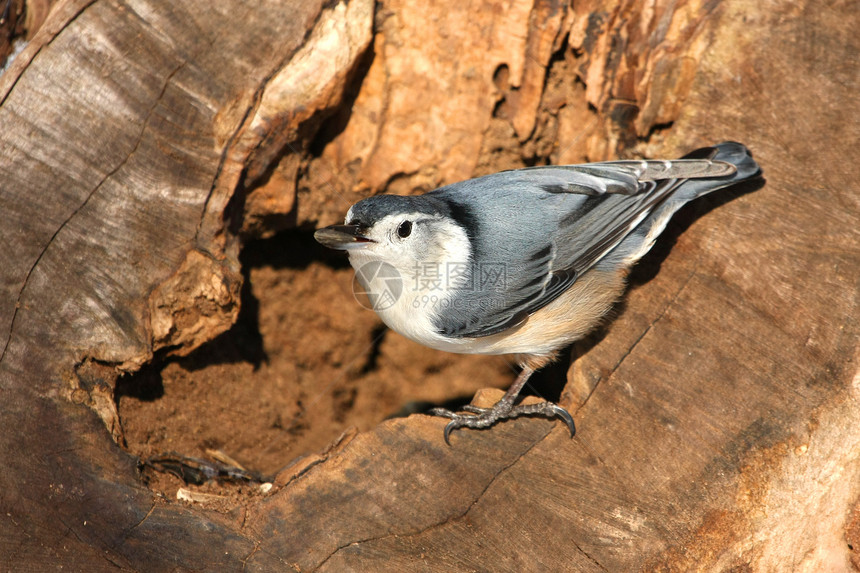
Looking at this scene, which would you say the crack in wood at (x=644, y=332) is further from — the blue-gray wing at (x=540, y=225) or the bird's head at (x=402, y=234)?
the bird's head at (x=402, y=234)

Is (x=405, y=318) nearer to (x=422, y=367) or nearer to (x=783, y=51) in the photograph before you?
(x=422, y=367)

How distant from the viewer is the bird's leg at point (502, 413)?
221 cm

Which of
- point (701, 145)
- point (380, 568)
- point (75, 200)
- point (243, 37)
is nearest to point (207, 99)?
point (243, 37)

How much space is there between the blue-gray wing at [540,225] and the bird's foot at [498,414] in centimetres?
29

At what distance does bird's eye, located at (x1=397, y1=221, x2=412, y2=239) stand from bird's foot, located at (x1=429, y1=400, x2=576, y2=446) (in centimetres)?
68

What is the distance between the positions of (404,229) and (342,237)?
0.77 ft

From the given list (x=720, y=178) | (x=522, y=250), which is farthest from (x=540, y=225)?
(x=720, y=178)

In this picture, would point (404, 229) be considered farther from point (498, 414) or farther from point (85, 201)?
point (85, 201)

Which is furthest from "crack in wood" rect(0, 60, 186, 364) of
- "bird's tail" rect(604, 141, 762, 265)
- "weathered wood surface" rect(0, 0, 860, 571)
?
"bird's tail" rect(604, 141, 762, 265)

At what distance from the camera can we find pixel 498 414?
95.0 inches

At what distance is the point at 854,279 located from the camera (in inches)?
84.7

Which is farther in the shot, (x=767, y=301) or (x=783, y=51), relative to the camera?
(x=783, y=51)

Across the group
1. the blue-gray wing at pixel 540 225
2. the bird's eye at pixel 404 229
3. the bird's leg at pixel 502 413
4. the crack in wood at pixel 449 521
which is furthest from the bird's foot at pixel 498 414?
the bird's eye at pixel 404 229

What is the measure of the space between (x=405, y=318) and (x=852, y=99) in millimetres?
1824
